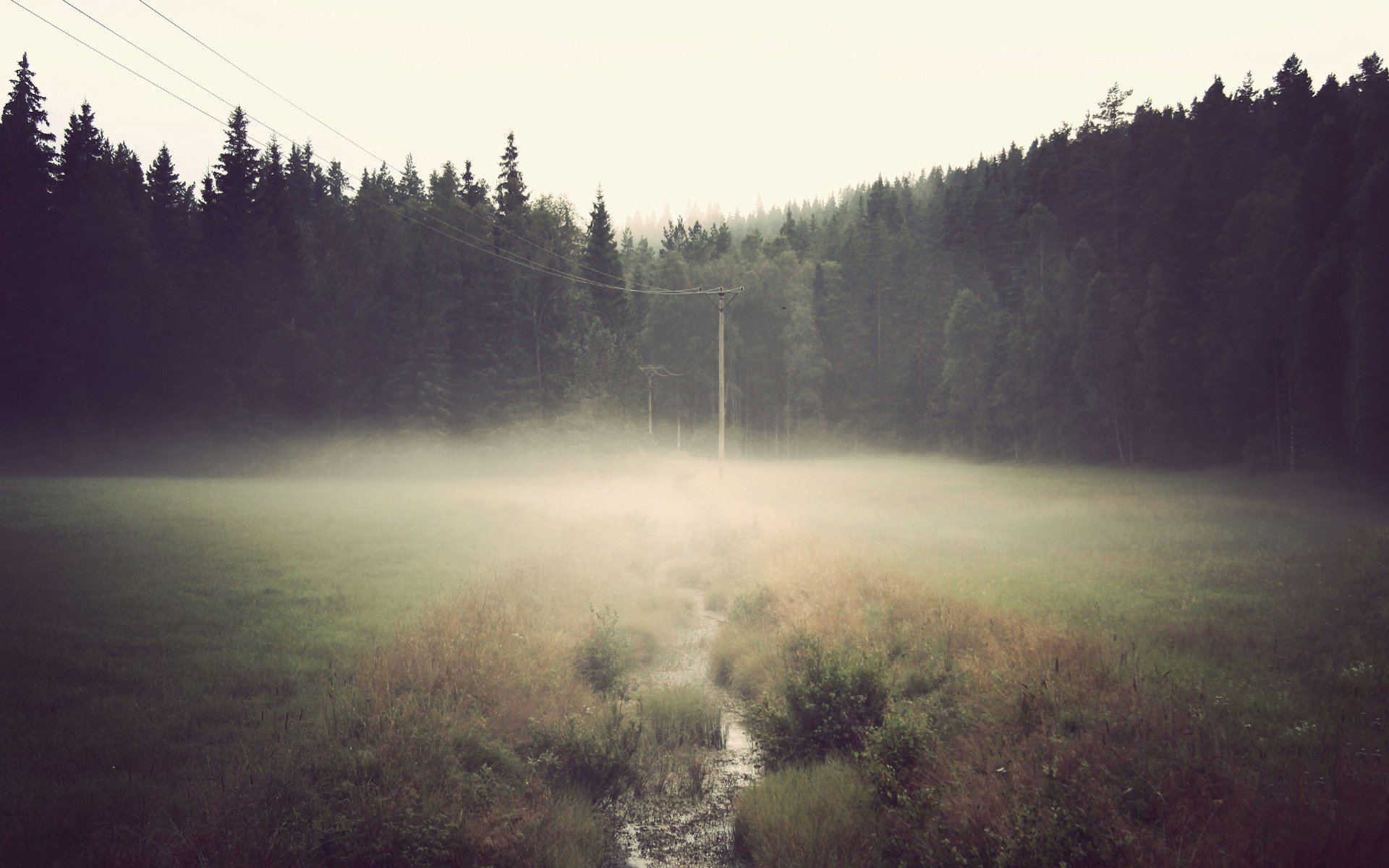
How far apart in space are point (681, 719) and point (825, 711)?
7.41 feet

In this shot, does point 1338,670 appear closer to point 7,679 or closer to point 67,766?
point 67,766

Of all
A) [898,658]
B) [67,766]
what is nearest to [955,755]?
[898,658]

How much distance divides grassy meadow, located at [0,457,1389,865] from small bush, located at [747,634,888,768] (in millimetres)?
42

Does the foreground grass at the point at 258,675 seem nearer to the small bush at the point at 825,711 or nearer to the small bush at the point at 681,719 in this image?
the small bush at the point at 681,719

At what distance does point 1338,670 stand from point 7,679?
1734 cm

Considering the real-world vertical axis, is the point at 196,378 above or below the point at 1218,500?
above

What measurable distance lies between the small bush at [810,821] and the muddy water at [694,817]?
28 cm

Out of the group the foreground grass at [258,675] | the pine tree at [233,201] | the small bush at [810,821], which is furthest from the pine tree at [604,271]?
the small bush at [810,821]

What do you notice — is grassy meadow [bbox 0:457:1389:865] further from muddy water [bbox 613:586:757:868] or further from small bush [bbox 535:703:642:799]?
muddy water [bbox 613:586:757:868]

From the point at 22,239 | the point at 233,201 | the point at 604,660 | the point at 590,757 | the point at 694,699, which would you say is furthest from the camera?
the point at 233,201

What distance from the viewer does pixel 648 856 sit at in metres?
7.41

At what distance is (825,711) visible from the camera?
9266mm

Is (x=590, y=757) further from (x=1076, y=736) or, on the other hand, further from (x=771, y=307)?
(x=771, y=307)

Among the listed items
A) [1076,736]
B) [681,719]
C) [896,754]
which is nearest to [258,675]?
[681,719]
